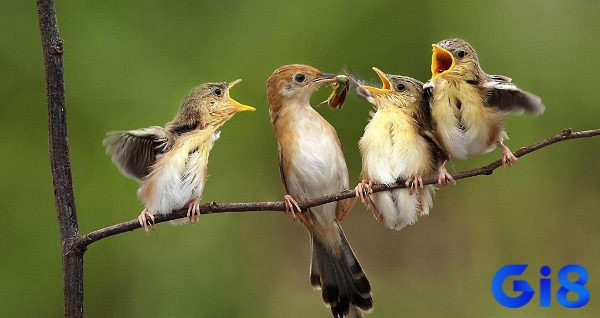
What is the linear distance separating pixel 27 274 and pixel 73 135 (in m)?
0.32

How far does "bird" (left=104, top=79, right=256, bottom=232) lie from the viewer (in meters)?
1.04

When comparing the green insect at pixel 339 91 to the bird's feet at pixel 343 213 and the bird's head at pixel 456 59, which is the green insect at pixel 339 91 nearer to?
the bird's head at pixel 456 59

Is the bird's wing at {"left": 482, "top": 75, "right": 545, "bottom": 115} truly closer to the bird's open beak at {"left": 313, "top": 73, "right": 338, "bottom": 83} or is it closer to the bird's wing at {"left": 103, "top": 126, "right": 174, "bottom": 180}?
the bird's open beak at {"left": 313, "top": 73, "right": 338, "bottom": 83}

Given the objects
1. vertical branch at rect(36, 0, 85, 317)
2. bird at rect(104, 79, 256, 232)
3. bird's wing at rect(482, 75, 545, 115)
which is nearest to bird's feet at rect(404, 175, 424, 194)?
bird's wing at rect(482, 75, 545, 115)

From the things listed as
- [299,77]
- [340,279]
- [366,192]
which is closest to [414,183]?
[366,192]

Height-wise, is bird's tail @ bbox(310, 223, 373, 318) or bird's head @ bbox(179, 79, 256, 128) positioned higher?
bird's head @ bbox(179, 79, 256, 128)

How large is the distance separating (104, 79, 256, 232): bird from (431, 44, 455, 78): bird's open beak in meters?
0.23

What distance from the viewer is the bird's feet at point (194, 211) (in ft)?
3.22

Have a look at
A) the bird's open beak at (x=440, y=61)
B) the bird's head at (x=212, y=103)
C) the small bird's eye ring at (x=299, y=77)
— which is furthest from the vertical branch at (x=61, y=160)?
the bird's open beak at (x=440, y=61)

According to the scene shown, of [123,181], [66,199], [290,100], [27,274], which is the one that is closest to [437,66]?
[290,100]

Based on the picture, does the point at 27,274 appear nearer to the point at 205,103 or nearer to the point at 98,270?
the point at 98,270

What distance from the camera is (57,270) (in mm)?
2160

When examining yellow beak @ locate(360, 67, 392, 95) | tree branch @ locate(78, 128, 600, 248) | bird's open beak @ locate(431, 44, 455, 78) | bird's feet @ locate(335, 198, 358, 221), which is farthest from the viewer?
bird's feet @ locate(335, 198, 358, 221)

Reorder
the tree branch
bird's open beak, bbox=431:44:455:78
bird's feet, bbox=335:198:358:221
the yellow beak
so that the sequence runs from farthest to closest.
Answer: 1. bird's feet, bbox=335:198:358:221
2. the yellow beak
3. bird's open beak, bbox=431:44:455:78
4. the tree branch
